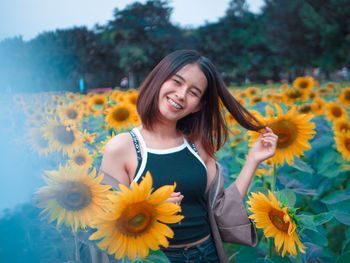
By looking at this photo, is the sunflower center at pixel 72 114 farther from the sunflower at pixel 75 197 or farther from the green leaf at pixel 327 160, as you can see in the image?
the green leaf at pixel 327 160

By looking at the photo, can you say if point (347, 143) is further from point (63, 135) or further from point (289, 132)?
point (63, 135)

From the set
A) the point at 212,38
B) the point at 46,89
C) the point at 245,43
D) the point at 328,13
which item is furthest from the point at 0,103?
the point at 245,43

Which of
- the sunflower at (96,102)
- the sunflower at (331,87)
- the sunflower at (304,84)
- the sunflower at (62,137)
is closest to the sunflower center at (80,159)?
the sunflower at (62,137)

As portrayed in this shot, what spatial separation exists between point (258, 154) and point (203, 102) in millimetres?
305

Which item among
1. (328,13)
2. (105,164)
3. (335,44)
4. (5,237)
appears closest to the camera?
(5,237)

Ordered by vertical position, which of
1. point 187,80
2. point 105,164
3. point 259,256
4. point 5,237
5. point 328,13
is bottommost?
point 259,256

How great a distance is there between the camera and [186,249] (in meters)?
1.13

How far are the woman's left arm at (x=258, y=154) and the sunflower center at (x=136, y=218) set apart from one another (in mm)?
700

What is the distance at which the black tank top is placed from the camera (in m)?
1.12

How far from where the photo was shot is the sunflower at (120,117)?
2021 millimetres

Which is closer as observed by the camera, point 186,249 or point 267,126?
point 186,249

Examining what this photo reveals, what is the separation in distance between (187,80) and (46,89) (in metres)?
0.76

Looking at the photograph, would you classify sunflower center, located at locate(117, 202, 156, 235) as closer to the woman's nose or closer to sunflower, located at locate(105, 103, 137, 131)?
the woman's nose

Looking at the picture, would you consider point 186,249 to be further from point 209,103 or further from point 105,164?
point 209,103
